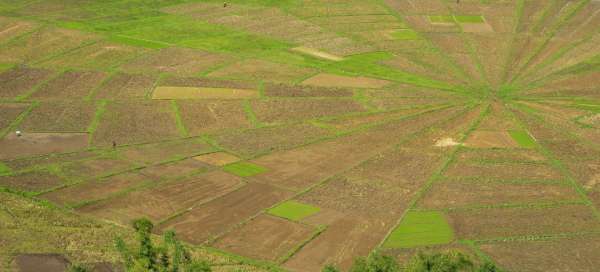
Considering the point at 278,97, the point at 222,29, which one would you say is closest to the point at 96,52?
the point at 222,29

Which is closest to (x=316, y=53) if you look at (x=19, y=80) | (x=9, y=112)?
(x=19, y=80)

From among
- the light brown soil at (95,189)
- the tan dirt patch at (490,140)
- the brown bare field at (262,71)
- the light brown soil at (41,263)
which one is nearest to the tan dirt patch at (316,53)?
the brown bare field at (262,71)

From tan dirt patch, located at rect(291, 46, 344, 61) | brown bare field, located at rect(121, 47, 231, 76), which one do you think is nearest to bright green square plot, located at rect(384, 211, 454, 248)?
tan dirt patch, located at rect(291, 46, 344, 61)

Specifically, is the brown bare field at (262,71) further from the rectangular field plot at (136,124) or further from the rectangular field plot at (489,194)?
the rectangular field plot at (489,194)

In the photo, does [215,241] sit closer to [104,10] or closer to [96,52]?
[96,52]

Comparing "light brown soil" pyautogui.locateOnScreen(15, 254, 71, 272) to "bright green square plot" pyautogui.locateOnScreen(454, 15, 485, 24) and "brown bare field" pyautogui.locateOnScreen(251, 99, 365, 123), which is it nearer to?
"brown bare field" pyautogui.locateOnScreen(251, 99, 365, 123)
